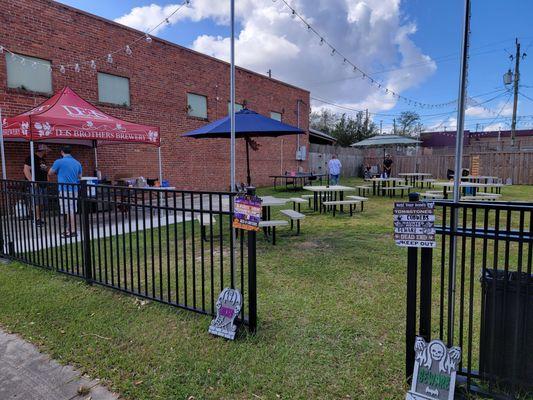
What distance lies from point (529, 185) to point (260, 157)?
13.7 metres

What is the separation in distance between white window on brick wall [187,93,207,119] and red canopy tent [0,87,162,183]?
468 centimetres

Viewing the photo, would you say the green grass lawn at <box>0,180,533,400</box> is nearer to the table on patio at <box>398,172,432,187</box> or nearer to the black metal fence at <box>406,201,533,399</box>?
the black metal fence at <box>406,201,533,399</box>

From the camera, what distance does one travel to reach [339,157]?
2445 centimetres

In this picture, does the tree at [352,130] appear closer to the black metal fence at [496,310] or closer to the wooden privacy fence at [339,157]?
Answer: the wooden privacy fence at [339,157]

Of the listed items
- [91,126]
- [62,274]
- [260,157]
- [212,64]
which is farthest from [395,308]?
[260,157]

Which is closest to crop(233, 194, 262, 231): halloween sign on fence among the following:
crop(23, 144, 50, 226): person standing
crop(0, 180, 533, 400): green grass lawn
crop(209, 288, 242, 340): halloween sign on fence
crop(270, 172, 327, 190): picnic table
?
crop(209, 288, 242, 340): halloween sign on fence

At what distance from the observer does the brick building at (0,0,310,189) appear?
9.07 meters

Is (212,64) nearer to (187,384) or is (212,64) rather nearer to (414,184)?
(414,184)

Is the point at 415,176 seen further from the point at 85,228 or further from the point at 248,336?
the point at 248,336

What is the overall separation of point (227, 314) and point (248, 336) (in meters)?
0.25

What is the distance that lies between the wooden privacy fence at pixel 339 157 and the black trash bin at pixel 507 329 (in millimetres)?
19891

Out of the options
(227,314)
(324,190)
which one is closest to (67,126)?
(324,190)

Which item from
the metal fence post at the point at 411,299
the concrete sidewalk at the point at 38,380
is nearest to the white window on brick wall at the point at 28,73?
the concrete sidewalk at the point at 38,380

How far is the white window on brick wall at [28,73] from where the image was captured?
8836 mm
